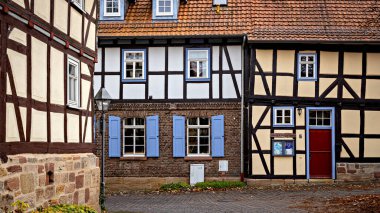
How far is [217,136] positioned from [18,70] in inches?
546

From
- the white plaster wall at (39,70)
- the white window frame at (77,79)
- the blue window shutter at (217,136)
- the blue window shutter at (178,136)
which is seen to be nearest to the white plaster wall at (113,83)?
the blue window shutter at (178,136)

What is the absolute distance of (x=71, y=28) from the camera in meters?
14.3

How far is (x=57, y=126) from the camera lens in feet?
43.2

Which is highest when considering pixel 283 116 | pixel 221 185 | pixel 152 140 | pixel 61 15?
pixel 61 15

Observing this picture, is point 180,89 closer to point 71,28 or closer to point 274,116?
point 274,116

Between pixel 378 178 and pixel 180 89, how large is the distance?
27.9 feet

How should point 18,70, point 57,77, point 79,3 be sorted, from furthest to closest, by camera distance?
point 79,3
point 57,77
point 18,70

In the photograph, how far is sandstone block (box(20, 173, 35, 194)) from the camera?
10769 mm

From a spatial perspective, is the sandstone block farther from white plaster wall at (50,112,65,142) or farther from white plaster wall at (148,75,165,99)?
white plaster wall at (148,75,165,99)

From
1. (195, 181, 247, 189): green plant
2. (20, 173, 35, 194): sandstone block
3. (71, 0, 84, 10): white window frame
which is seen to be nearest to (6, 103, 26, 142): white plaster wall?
(20, 173, 35, 194): sandstone block

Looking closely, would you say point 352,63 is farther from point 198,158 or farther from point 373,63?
point 198,158

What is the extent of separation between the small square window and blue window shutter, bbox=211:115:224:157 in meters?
2.04

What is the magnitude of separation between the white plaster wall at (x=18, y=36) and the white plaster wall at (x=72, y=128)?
325 centimetres

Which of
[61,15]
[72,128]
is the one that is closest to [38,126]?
[72,128]
